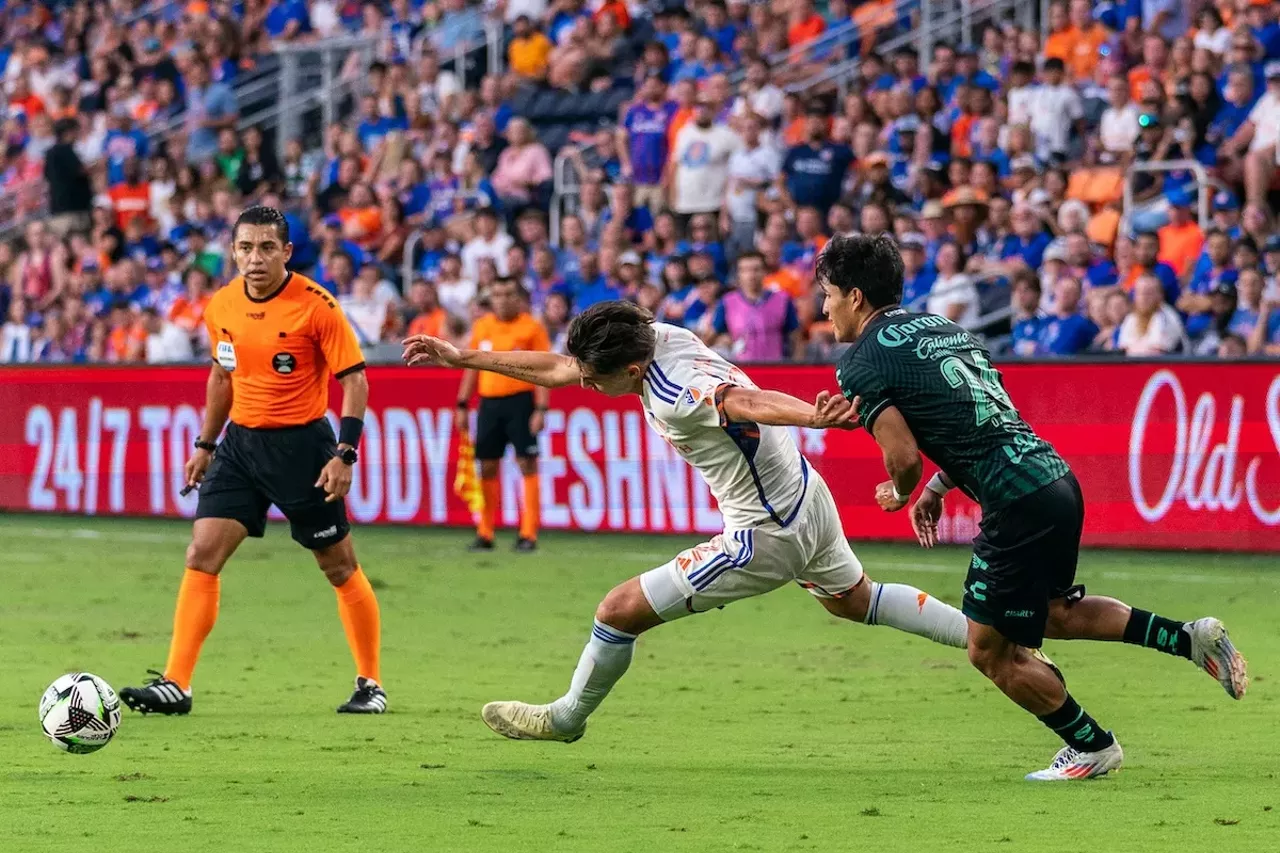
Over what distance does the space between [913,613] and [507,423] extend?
9.17 metres

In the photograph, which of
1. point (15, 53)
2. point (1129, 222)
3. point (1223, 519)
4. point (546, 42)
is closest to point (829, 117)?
point (1129, 222)

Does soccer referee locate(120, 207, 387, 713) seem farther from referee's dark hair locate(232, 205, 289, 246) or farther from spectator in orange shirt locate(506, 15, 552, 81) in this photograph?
spectator in orange shirt locate(506, 15, 552, 81)

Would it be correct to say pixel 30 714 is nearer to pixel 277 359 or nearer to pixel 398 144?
pixel 277 359

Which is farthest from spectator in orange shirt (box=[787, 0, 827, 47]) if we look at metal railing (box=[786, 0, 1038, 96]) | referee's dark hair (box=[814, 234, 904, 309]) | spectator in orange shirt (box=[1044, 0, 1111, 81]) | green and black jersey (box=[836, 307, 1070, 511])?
green and black jersey (box=[836, 307, 1070, 511])

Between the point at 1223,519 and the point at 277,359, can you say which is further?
the point at 1223,519

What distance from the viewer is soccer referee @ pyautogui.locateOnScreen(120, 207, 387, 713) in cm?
927

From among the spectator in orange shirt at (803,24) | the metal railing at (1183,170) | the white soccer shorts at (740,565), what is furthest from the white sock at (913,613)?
the spectator in orange shirt at (803,24)

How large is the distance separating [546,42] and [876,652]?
1507 cm

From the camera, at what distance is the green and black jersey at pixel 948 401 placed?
698cm

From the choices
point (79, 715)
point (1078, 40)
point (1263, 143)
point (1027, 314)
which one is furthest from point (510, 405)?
point (79, 715)

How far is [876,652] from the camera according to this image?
1138 centimetres

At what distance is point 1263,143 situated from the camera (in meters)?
17.7

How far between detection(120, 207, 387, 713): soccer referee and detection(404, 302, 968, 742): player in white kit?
1.52 m

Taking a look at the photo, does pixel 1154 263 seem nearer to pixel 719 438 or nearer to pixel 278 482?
pixel 278 482
